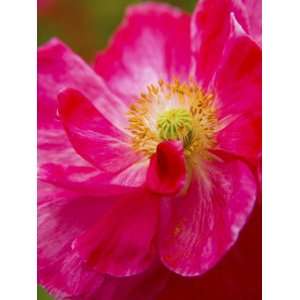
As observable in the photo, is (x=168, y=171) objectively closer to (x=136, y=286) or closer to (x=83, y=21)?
(x=136, y=286)

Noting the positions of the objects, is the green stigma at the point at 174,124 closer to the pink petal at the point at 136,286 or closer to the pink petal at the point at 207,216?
the pink petal at the point at 207,216

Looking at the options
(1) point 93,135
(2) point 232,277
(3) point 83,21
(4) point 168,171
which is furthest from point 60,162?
(3) point 83,21

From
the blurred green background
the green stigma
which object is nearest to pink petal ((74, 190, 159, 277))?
the green stigma

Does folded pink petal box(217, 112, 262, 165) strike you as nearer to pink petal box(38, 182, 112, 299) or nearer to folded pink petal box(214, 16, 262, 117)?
folded pink petal box(214, 16, 262, 117)

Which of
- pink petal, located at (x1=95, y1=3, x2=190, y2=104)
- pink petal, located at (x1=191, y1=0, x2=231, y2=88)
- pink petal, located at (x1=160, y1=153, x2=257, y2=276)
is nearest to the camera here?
pink petal, located at (x1=160, y1=153, x2=257, y2=276)

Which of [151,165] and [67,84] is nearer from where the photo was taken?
[151,165]
